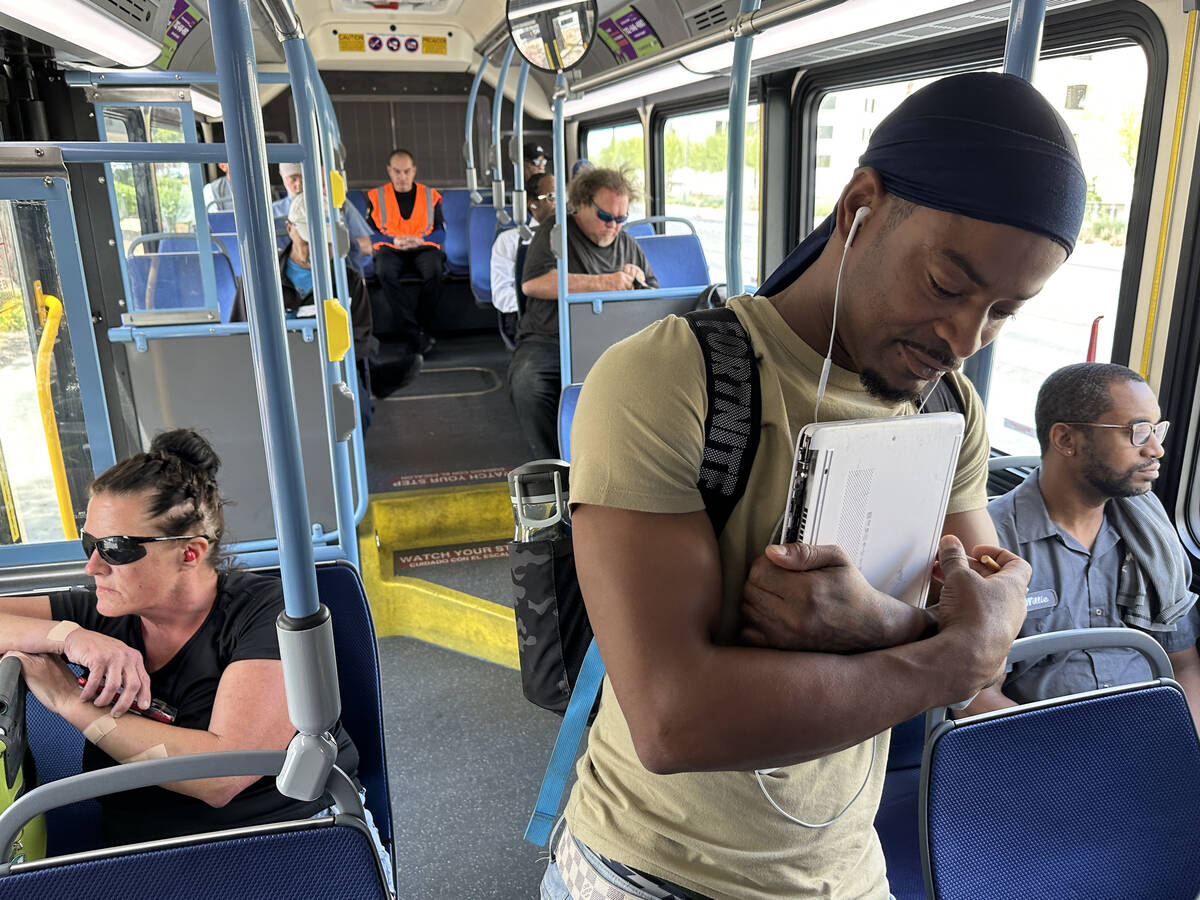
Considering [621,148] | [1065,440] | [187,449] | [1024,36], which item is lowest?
[1065,440]

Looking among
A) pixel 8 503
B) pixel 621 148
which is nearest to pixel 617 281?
pixel 8 503

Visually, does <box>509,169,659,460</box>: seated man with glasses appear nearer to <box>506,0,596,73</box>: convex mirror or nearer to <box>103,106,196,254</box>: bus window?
<box>103,106,196,254</box>: bus window

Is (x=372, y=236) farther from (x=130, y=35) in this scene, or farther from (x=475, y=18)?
(x=130, y=35)

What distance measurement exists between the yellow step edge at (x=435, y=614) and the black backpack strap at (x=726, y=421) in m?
2.69

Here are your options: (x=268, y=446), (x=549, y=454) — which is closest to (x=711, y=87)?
(x=549, y=454)

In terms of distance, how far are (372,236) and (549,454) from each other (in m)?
4.98

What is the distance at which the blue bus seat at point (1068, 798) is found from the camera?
4.62 ft

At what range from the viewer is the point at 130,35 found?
9.41 ft

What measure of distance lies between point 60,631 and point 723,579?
1255 millimetres

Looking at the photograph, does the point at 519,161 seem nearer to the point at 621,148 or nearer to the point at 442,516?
the point at 442,516

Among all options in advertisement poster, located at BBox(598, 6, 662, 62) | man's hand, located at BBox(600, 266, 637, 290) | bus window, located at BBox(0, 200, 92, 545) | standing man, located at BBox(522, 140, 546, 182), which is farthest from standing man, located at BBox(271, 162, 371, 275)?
advertisement poster, located at BBox(598, 6, 662, 62)

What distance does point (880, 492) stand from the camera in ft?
2.72

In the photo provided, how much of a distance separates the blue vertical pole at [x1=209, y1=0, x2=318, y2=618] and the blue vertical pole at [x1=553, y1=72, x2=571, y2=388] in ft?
9.68

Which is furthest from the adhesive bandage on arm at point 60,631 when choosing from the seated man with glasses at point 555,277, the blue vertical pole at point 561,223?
the seated man with glasses at point 555,277
